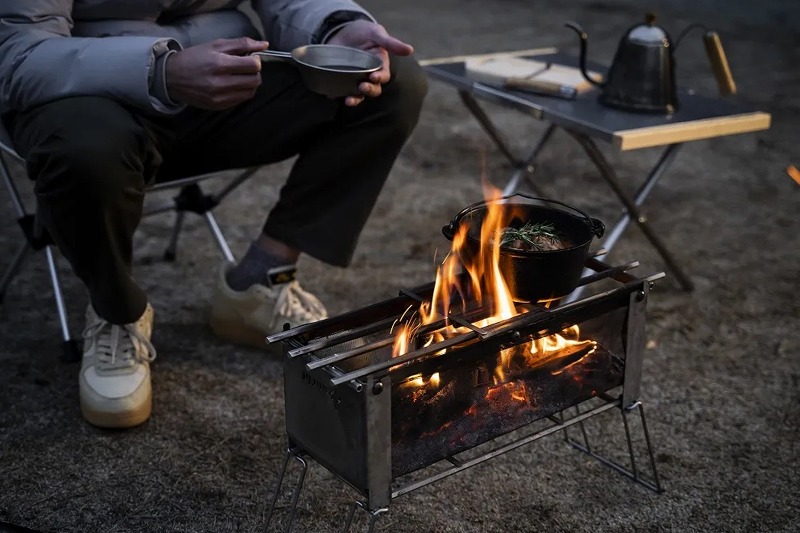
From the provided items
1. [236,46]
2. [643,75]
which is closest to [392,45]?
[236,46]

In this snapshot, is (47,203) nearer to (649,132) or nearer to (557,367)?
(557,367)

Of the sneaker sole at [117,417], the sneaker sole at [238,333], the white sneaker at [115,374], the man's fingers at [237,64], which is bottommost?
the sneaker sole at [238,333]

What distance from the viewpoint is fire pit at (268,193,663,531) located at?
1.64m

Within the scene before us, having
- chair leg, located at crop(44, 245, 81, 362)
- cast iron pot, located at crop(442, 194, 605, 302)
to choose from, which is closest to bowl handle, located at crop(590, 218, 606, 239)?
cast iron pot, located at crop(442, 194, 605, 302)

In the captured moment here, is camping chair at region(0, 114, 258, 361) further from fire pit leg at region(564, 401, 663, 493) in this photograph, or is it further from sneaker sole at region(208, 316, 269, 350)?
fire pit leg at region(564, 401, 663, 493)

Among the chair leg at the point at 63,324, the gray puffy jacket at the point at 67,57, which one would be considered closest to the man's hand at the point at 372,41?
the gray puffy jacket at the point at 67,57

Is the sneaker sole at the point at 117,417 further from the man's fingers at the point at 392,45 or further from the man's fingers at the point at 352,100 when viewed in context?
the man's fingers at the point at 392,45

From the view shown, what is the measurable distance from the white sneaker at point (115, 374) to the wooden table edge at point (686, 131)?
1379 mm

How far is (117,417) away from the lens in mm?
2346

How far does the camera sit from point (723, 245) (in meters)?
3.60

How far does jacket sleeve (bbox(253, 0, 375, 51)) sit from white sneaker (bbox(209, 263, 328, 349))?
63 centimetres

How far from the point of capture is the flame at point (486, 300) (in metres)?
1.76

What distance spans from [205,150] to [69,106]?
45 centimetres

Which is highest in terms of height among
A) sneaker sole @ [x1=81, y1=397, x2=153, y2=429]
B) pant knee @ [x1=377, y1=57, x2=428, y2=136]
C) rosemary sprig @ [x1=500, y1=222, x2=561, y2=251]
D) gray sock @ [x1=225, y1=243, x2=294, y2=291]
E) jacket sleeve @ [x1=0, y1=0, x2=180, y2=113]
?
jacket sleeve @ [x1=0, y1=0, x2=180, y2=113]
